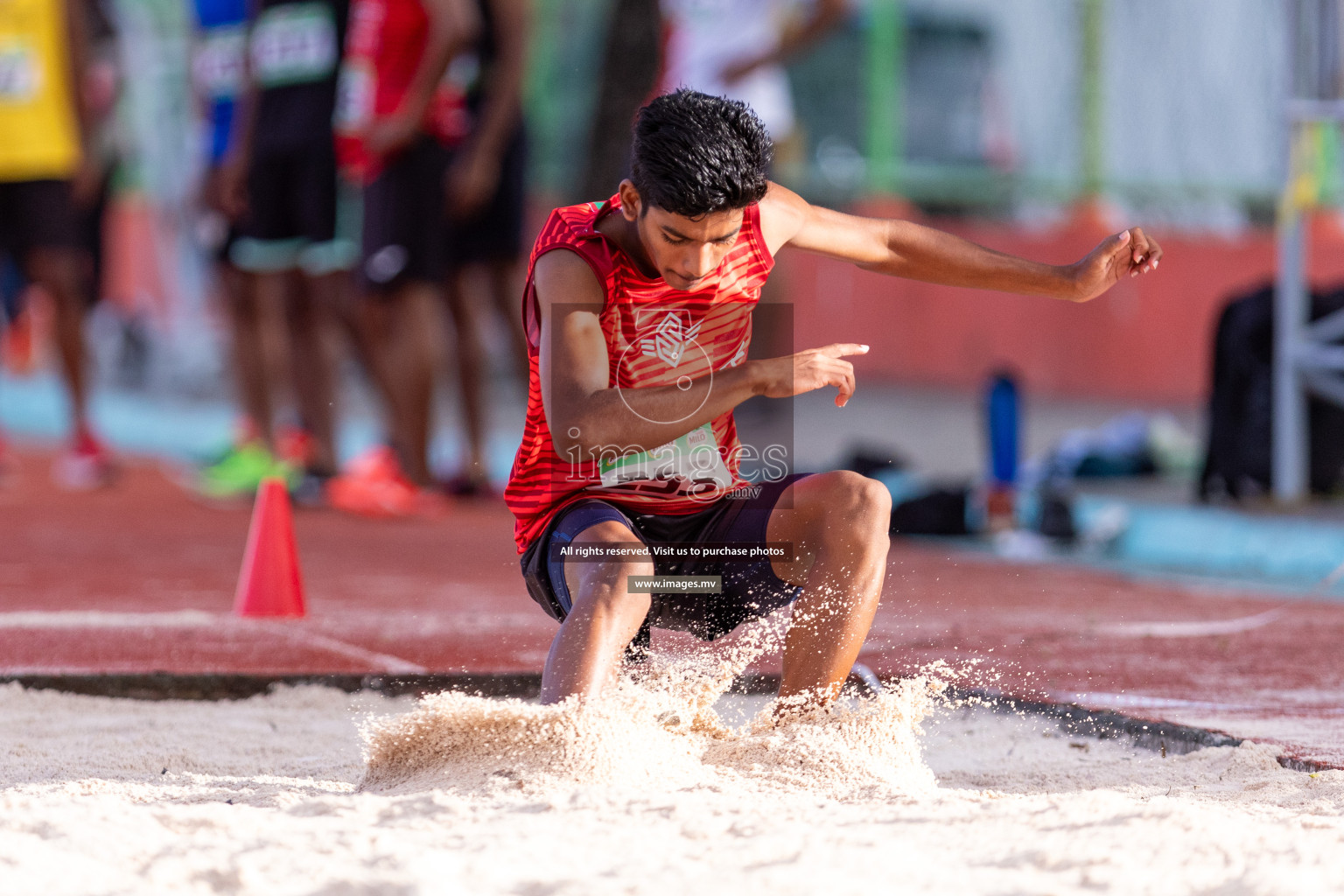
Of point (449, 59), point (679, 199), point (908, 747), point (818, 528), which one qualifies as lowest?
point (908, 747)

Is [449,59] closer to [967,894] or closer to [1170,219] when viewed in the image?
[967,894]

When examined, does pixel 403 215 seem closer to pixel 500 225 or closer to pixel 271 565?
pixel 500 225

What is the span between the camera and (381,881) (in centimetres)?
219

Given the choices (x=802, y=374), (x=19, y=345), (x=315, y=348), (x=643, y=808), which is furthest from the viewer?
(x=19, y=345)

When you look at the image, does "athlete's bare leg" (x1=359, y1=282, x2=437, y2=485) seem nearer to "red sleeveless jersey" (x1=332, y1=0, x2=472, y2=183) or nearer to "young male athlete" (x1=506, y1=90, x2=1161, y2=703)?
"red sleeveless jersey" (x1=332, y1=0, x2=472, y2=183)

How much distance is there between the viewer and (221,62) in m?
8.73

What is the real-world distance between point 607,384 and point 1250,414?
4294mm

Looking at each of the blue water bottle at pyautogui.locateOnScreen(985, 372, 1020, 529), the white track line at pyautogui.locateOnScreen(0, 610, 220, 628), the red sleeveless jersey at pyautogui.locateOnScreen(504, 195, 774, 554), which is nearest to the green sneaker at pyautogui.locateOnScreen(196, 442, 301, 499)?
the white track line at pyautogui.locateOnScreen(0, 610, 220, 628)

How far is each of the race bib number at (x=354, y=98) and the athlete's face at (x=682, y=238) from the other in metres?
5.01


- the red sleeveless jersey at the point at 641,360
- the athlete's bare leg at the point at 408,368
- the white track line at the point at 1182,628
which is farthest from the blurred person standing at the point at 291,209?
the red sleeveless jersey at the point at 641,360

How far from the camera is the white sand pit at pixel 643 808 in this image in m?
2.23

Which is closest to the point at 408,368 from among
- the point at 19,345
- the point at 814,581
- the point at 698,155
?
the point at 814,581

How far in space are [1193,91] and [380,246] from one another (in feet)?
→ 21.4

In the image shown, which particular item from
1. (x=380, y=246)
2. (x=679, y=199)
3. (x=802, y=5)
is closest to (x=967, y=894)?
(x=679, y=199)
